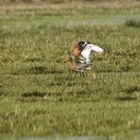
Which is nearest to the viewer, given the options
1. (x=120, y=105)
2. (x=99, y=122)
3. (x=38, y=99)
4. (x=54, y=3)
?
(x=99, y=122)

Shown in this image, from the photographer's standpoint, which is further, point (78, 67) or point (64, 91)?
point (78, 67)

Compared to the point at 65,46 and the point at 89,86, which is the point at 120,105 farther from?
the point at 65,46

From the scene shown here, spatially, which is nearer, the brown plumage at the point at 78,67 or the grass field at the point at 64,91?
the grass field at the point at 64,91

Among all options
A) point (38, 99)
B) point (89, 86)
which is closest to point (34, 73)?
point (89, 86)

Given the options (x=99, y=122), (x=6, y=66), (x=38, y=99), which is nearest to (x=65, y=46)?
(x=6, y=66)

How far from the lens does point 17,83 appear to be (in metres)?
13.9

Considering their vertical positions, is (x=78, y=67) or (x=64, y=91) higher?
(x=78, y=67)

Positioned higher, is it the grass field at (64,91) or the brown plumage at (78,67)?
the brown plumage at (78,67)

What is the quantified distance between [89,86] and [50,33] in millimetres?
13624

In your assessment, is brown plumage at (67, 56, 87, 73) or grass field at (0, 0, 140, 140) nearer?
grass field at (0, 0, 140, 140)

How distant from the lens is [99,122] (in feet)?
31.3

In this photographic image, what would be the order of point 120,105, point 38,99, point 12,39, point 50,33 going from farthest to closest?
point 50,33 → point 12,39 → point 38,99 → point 120,105

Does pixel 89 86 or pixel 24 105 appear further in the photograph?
pixel 89 86

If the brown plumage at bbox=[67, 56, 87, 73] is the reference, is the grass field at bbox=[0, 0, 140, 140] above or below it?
below
